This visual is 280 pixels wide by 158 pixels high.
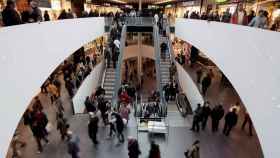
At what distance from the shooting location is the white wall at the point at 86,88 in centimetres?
1012

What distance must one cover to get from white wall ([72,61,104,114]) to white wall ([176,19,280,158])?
6192mm

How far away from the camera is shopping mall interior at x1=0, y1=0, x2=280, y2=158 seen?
486 cm

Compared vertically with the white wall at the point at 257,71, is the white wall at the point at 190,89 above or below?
below

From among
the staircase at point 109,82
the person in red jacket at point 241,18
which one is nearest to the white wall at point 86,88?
the staircase at point 109,82

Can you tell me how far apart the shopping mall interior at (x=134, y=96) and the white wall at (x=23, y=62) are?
0.02 metres

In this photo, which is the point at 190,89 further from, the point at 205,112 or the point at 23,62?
the point at 23,62

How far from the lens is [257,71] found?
5.16 metres

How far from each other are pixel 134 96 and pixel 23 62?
6940 millimetres

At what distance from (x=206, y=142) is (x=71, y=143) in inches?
181

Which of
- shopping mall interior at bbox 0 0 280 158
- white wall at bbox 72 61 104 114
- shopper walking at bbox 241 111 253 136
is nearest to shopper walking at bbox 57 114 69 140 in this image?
shopping mall interior at bbox 0 0 280 158

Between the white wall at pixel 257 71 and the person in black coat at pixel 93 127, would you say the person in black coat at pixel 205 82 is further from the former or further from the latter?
the person in black coat at pixel 93 127

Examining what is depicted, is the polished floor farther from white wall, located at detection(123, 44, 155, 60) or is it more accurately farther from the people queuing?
white wall, located at detection(123, 44, 155, 60)

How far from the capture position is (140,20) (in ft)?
53.5

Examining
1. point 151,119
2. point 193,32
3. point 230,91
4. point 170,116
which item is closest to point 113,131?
point 151,119
